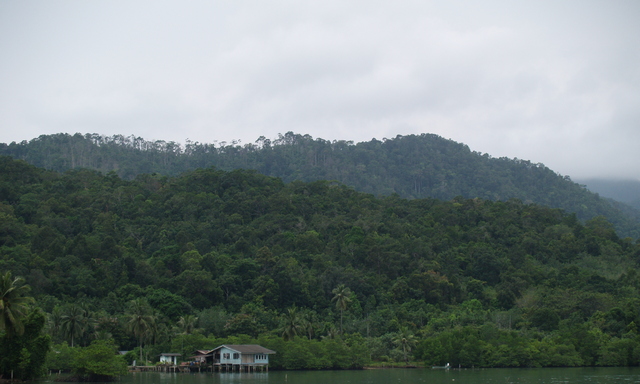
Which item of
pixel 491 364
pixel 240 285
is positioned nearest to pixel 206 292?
pixel 240 285

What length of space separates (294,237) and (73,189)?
132 ft

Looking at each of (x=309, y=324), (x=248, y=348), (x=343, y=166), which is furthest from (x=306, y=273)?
(x=343, y=166)

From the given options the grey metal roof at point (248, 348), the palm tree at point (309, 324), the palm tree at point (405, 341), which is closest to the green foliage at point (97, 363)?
the grey metal roof at point (248, 348)

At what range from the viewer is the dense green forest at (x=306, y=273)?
237 feet

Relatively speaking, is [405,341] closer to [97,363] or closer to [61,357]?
[97,363]

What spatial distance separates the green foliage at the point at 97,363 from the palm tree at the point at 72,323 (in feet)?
50.8

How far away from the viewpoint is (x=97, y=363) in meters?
52.8

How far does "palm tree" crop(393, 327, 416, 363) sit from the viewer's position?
76.4 m

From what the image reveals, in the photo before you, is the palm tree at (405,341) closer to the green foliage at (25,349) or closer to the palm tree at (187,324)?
the palm tree at (187,324)

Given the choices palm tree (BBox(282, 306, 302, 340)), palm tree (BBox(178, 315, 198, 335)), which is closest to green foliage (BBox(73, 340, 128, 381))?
Result: palm tree (BBox(178, 315, 198, 335))

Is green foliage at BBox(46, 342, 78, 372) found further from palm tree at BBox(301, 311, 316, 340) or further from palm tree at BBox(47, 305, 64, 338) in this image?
palm tree at BBox(301, 311, 316, 340)

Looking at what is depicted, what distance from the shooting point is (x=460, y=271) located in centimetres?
10125

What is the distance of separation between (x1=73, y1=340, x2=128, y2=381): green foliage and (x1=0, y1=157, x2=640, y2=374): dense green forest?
20.4ft

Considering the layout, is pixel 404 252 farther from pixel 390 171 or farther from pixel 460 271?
pixel 390 171
